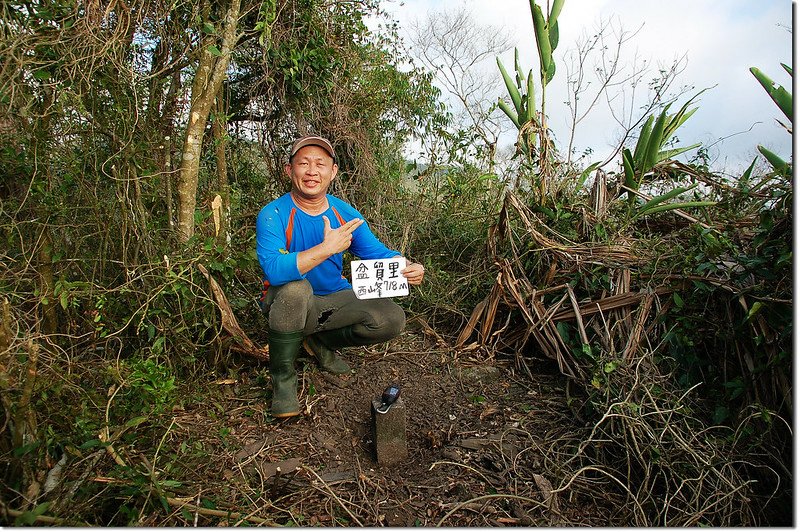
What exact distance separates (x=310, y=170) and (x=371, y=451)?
145 cm

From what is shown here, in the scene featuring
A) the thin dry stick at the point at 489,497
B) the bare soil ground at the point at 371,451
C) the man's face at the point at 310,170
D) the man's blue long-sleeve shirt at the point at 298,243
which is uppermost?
the man's face at the point at 310,170

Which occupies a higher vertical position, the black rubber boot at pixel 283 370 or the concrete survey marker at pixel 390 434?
the black rubber boot at pixel 283 370

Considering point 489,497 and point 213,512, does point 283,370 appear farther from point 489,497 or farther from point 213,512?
point 489,497

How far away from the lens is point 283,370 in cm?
261

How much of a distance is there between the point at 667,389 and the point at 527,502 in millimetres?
937

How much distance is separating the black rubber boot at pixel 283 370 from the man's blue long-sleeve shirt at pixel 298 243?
0.96 feet

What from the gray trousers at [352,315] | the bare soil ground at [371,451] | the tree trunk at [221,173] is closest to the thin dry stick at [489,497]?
the bare soil ground at [371,451]

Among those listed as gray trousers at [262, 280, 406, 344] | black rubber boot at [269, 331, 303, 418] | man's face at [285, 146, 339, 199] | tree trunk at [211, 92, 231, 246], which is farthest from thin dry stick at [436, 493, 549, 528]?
tree trunk at [211, 92, 231, 246]

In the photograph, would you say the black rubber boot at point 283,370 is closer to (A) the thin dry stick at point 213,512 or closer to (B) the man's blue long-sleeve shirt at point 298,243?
(B) the man's blue long-sleeve shirt at point 298,243

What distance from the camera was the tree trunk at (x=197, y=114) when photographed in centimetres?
288

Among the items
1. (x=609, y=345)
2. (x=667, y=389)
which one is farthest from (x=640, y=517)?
(x=609, y=345)

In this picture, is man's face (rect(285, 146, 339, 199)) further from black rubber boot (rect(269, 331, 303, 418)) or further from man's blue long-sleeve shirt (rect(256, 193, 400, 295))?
black rubber boot (rect(269, 331, 303, 418))

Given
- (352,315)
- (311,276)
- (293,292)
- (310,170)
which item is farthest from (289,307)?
(310,170)

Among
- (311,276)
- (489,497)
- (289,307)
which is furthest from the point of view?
(311,276)
